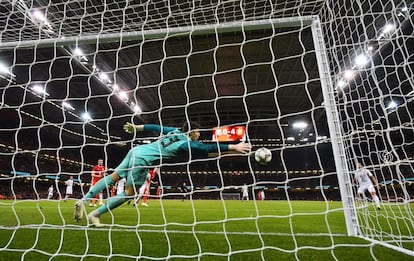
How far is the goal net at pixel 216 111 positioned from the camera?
8.40 ft

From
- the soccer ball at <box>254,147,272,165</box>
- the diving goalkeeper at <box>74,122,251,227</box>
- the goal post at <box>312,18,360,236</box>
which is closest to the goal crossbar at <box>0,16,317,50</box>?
the goal post at <box>312,18,360,236</box>

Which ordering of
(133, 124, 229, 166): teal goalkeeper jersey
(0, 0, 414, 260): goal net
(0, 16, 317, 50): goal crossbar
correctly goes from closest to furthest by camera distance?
1. (0, 0, 414, 260): goal net
2. (0, 16, 317, 50): goal crossbar
3. (133, 124, 229, 166): teal goalkeeper jersey

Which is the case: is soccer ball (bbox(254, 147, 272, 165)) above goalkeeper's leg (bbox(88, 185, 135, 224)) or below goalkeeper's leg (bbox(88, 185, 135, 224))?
above

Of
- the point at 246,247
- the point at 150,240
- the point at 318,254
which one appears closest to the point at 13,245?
the point at 150,240

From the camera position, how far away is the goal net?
2.56 m

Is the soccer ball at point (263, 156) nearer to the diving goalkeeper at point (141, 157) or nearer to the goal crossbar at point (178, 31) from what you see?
the diving goalkeeper at point (141, 157)

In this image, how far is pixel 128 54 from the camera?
1131cm

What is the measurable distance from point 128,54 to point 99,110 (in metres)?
8.56

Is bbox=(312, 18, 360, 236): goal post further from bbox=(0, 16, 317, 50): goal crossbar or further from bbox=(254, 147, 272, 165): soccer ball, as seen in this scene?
bbox=(254, 147, 272, 165): soccer ball

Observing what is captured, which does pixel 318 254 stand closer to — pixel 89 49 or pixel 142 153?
pixel 142 153

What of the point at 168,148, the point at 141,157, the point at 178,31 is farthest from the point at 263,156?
the point at 178,31

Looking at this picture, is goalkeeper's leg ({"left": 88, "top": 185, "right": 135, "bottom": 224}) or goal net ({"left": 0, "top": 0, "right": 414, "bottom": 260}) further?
goalkeeper's leg ({"left": 88, "top": 185, "right": 135, "bottom": 224})

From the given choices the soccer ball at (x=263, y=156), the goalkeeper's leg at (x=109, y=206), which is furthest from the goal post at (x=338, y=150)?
the goalkeeper's leg at (x=109, y=206)

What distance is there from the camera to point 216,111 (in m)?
2.84
